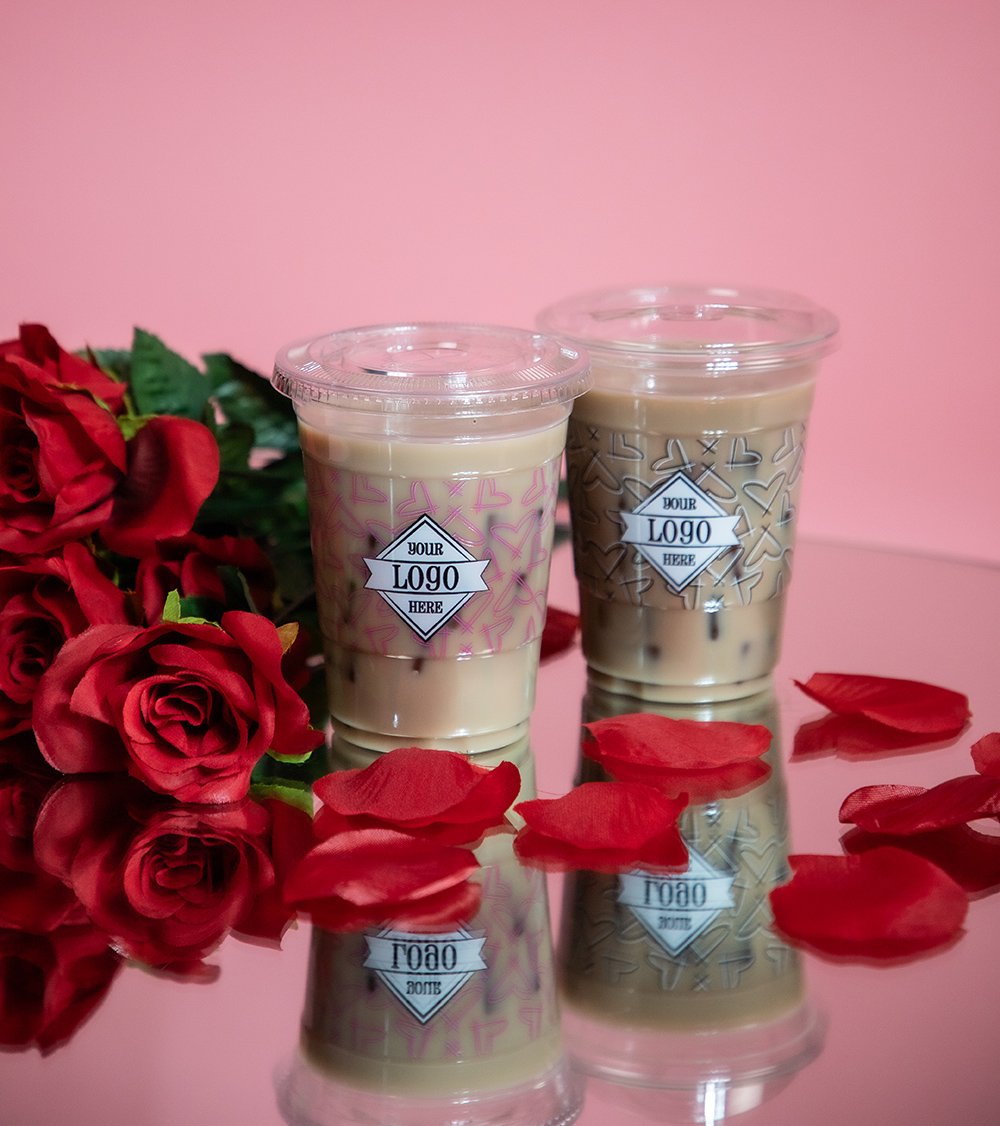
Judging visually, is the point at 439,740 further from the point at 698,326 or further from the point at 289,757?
the point at 698,326

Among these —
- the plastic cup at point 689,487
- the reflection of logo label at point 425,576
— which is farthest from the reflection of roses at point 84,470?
the plastic cup at point 689,487

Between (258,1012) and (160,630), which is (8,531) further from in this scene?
(258,1012)

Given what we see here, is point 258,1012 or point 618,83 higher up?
point 618,83

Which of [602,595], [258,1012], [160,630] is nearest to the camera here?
[258,1012]

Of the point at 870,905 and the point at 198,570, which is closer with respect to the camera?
the point at 870,905

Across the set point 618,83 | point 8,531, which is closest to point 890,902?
point 8,531

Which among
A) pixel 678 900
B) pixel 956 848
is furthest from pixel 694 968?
pixel 956 848

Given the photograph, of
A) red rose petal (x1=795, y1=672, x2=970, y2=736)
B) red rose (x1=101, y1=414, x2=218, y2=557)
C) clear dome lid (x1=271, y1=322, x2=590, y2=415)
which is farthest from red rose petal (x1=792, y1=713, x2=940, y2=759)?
red rose (x1=101, y1=414, x2=218, y2=557)
